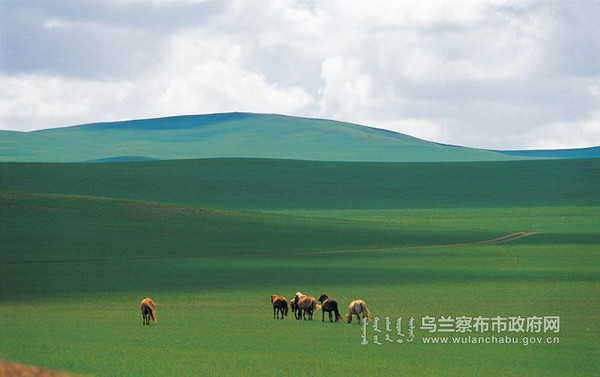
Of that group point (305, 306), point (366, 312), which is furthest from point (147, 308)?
point (366, 312)

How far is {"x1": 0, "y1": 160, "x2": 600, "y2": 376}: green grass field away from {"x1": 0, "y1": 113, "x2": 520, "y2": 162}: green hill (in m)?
53.7

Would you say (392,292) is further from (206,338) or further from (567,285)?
(206,338)

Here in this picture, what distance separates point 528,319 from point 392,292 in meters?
8.52

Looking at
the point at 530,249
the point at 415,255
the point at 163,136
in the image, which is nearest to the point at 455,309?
the point at 415,255

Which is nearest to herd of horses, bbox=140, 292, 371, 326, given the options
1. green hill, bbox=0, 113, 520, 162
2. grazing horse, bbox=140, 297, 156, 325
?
grazing horse, bbox=140, 297, 156, 325

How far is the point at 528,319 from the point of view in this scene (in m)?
23.4

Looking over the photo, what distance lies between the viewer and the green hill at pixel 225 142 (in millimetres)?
152250

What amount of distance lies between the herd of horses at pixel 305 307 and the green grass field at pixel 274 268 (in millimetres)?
363

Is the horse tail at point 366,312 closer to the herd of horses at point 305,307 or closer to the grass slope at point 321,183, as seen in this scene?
the herd of horses at point 305,307

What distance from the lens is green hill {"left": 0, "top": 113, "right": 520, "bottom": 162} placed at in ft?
500
